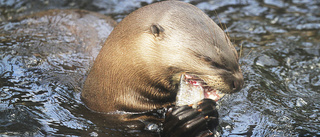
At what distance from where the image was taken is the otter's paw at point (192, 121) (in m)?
2.58

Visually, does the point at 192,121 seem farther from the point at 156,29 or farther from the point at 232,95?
the point at 232,95

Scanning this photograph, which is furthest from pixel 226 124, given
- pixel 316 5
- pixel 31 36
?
pixel 316 5

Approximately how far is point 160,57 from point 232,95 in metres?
1.15

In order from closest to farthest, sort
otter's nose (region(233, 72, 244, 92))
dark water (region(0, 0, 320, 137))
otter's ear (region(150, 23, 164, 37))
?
otter's ear (region(150, 23, 164, 37)) < otter's nose (region(233, 72, 244, 92)) < dark water (region(0, 0, 320, 137))

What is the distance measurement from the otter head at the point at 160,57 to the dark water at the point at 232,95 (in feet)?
0.92

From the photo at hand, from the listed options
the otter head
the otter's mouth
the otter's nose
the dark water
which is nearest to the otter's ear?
the otter head

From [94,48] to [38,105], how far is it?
0.83 metres

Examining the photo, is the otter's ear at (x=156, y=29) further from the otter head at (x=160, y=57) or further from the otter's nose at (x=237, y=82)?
the otter's nose at (x=237, y=82)

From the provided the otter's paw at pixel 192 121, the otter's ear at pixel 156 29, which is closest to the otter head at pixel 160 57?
the otter's ear at pixel 156 29

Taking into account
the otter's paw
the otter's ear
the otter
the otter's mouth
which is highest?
the otter's ear

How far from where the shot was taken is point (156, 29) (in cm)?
254

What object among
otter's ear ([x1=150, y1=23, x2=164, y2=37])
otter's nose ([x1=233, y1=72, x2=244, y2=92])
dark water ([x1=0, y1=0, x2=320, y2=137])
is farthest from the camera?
dark water ([x1=0, y1=0, x2=320, y2=137])

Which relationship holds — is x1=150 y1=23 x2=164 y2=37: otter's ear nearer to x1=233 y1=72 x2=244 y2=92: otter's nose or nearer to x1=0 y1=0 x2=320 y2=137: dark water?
x1=233 y1=72 x2=244 y2=92: otter's nose

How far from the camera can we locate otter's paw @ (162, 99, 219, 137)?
2.58 metres
